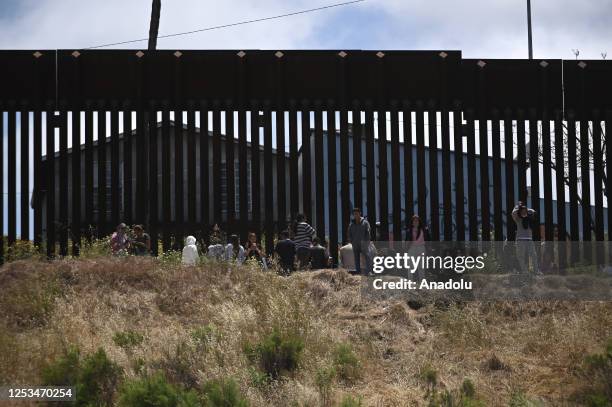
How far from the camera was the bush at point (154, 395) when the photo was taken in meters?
10.6

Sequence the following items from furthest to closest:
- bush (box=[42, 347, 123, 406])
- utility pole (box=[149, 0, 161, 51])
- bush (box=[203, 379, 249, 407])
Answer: utility pole (box=[149, 0, 161, 51]), bush (box=[42, 347, 123, 406]), bush (box=[203, 379, 249, 407])

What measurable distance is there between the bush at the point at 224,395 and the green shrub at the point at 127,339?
1653 millimetres

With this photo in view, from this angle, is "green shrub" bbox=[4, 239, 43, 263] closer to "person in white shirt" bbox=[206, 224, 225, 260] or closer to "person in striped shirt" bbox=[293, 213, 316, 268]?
"person in white shirt" bbox=[206, 224, 225, 260]

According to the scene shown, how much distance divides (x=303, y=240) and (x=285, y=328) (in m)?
3.75

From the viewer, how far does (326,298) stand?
13836 mm

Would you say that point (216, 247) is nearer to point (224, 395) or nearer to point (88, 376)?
point (88, 376)

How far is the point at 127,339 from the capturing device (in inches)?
477

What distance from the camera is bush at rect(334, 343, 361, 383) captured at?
1159 centimetres

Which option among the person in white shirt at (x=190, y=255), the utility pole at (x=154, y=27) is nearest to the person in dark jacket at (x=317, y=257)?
the person in white shirt at (x=190, y=255)

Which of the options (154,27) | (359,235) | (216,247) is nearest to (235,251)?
(216,247)

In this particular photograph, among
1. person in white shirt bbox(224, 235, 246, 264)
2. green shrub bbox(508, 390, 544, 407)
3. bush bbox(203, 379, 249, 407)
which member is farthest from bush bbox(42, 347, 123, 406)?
green shrub bbox(508, 390, 544, 407)

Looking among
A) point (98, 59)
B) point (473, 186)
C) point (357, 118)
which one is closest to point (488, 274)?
point (473, 186)

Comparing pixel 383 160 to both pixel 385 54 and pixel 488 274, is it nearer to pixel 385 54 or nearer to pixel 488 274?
pixel 385 54

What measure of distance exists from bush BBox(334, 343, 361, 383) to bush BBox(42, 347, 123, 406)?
2.90 m
